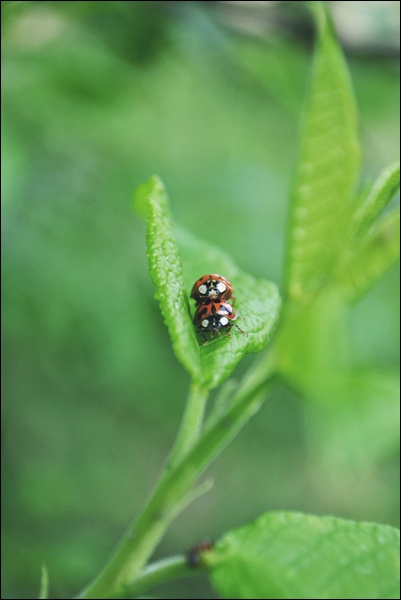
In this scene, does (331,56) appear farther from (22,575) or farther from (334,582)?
(22,575)

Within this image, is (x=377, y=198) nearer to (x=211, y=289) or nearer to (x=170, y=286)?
(x=211, y=289)

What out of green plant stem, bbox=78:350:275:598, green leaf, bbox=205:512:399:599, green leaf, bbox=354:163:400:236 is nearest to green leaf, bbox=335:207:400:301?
green leaf, bbox=354:163:400:236

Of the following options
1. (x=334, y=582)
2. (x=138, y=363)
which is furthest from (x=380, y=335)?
(x=334, y=582)

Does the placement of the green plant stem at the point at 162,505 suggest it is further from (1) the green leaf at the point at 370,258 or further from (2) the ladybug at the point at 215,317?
(1) the green leaf at the point at 370,258

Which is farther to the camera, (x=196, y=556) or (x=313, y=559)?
(x=196, y=556)

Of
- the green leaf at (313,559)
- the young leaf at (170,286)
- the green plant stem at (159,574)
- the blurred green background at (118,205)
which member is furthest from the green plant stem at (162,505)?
the blurred green background at (118,205)

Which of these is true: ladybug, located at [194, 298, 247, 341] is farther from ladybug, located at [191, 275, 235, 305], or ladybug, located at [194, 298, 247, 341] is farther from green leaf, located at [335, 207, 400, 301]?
green leaf, located at [335, 207, 400, 301]

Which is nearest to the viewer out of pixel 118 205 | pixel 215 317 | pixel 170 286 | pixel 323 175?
pixel 170 286

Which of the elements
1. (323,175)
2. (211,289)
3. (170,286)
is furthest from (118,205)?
(170,286)
